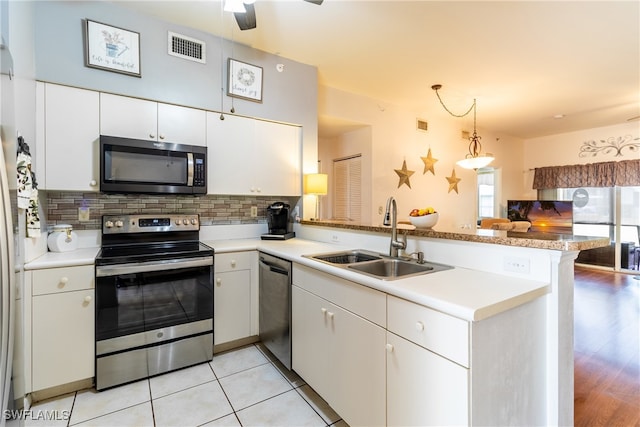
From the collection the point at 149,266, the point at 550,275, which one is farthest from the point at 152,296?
the point at 550,275

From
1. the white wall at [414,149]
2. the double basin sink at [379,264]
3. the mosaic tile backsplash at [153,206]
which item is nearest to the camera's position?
the double basin sink at [379,264]

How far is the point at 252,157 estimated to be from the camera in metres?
2.90

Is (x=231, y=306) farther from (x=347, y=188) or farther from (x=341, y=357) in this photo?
(x=347, y=188)

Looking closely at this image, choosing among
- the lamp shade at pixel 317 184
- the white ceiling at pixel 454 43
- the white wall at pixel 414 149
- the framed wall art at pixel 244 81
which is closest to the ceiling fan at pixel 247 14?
the white ceiling at pixel 454 43

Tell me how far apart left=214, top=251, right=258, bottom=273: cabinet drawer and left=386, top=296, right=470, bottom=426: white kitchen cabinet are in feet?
4.87

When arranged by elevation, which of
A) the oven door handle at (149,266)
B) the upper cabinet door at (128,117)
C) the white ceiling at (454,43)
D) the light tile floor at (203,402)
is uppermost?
the white ceiling at (454,43)

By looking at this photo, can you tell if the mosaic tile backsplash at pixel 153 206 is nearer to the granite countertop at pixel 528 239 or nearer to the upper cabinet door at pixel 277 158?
the upper cabinet door at pixel 277 158

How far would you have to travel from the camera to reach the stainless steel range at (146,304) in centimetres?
194

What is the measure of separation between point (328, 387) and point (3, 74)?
1.89 meters

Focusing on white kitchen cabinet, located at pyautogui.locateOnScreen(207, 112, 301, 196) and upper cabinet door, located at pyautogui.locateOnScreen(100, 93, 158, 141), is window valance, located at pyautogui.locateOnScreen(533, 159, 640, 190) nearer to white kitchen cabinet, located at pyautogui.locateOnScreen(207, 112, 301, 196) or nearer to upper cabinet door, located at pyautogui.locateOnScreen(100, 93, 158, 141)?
white kitchen cabinet, located at pyautogui.locateOnScreen(207, 112, 301, 196)

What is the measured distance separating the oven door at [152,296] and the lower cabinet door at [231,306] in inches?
3.2

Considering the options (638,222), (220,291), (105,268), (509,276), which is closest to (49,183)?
(105,268)

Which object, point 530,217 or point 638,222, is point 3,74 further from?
point 638,222

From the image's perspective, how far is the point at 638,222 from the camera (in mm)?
5496
